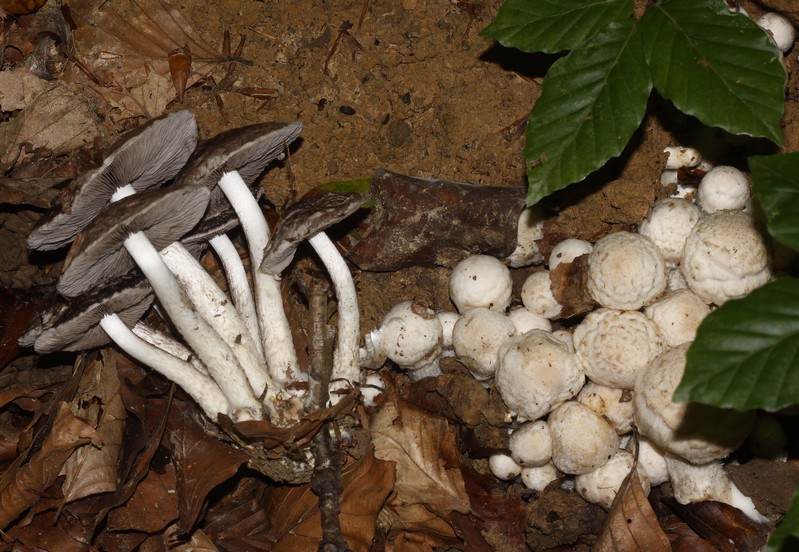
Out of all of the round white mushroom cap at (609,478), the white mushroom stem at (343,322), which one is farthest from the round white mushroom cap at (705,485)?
the white mushroom stem at (343,322)

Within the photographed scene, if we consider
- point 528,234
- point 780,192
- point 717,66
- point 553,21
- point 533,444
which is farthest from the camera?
point 528,234

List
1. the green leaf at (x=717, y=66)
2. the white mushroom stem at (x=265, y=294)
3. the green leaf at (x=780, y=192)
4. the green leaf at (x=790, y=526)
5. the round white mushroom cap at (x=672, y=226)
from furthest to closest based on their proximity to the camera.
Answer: the white mushroom stem at (x=265, y=294), the round white mushroom cap at (x=672, y=226), the green leaf at (x=717, y=66), the green leaf at (x=780, y=192), the green leaf at (x=790, y=526)

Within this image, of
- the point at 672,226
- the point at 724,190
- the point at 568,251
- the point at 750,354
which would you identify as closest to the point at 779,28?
the point at 724,190

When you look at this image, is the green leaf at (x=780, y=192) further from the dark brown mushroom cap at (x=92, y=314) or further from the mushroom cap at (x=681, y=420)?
the dark brown mushroom cap at (x=92, y=314)

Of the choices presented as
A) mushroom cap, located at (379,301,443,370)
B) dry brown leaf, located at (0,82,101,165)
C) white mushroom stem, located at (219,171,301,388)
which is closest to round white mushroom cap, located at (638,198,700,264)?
mushroom cap, located at (379,301,443,370)

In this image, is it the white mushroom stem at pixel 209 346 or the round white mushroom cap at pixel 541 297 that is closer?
the white mushroom stem at pixel 209 346

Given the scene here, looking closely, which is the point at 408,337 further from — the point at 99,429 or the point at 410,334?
the point at 99,429

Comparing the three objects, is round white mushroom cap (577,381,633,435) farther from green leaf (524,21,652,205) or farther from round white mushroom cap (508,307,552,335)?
green leaf (524,21,652,205)
